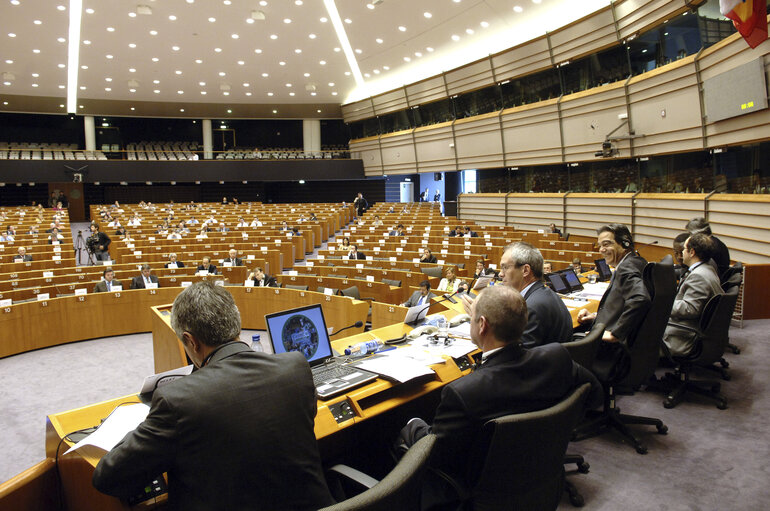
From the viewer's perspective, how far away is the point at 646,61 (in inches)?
441

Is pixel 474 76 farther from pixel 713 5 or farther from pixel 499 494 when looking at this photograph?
pixel 499 494

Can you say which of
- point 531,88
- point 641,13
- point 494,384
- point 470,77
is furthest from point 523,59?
point 494,384

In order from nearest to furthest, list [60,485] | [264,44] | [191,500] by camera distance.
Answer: [191,500]
[60,485]
[264,44]

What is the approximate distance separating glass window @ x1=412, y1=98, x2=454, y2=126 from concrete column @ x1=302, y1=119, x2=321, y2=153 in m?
6.64

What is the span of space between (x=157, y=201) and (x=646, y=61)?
22165mm

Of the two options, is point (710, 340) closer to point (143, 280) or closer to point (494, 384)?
point (494, 384)

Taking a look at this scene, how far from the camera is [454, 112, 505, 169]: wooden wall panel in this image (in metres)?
16.6

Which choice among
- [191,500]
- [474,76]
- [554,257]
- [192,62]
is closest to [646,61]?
[554,257]

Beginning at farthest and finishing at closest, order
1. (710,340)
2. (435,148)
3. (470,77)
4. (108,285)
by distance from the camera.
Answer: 1. (435,148)
2. (470,77)
3. (108,285)
4. (710,340)

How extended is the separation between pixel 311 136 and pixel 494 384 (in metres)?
24.8

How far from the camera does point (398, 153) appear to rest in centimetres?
2159

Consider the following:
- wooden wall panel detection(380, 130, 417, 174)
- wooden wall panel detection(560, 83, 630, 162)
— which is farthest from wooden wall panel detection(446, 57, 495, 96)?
wooden wall panel detection(380, 130, 417, 174)

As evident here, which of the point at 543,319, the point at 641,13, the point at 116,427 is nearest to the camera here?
the point at 116,427

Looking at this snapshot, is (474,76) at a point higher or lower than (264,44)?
lower
